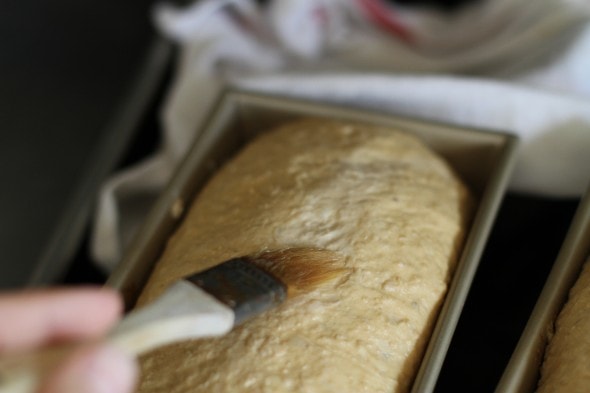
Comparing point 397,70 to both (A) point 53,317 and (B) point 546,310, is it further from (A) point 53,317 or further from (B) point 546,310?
(A) point 53,317

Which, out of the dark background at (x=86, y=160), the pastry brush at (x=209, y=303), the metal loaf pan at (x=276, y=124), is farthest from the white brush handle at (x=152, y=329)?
the dark background at (x=86, y=160)

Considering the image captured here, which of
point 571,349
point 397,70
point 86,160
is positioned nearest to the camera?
point 571,349

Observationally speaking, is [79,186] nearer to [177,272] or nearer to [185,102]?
[185,102]

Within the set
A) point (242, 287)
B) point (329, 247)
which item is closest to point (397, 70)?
point (329, 247)

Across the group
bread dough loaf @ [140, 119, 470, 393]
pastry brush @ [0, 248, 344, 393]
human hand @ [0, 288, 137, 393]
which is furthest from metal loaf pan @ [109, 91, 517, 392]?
human hand @ [0, 288, 137, 393]

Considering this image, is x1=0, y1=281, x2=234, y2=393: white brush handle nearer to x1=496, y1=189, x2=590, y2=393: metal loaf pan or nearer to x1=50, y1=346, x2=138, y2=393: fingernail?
x1=50, y1=346, x2=138, y2=393: fingernail

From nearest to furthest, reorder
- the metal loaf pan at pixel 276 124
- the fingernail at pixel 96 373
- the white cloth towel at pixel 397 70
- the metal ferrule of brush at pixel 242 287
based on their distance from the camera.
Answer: the fingernail at pixel 96 373
the metal ferrule of brush at pixel 242 287
the metal loaf pan at pixel 276 124
the white cloth towel at pixel 397 70

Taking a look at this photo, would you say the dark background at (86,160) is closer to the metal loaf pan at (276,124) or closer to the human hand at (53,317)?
the metal loaf pan at (276,124)
